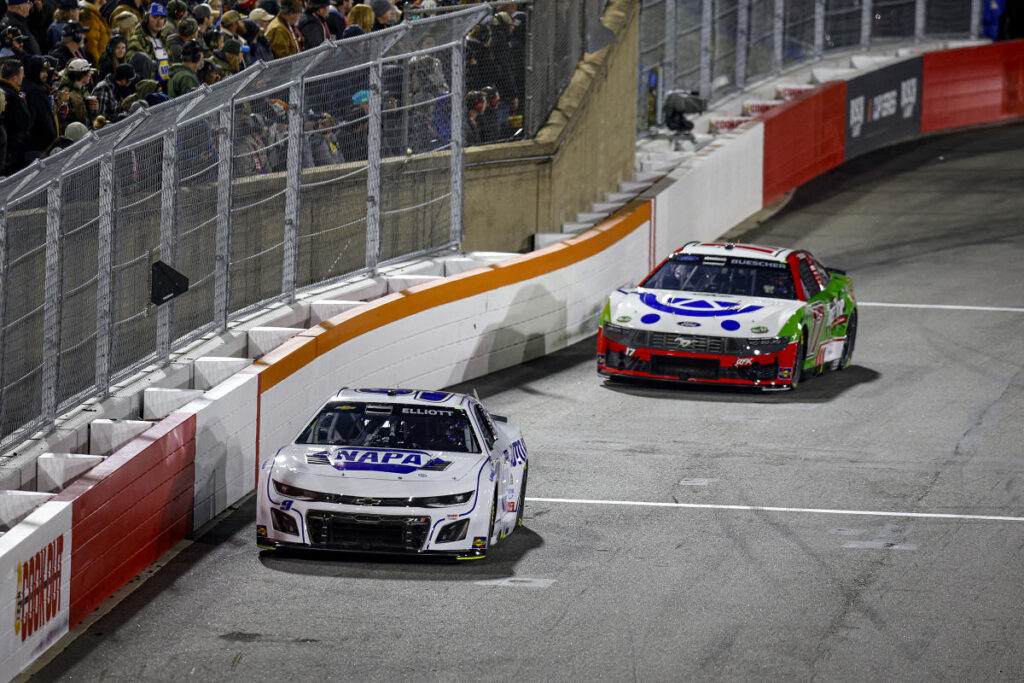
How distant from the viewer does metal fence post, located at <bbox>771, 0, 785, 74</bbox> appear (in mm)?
31953

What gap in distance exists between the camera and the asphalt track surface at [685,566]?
943 cm

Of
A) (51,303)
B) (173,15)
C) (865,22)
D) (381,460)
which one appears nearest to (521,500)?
(381,460)

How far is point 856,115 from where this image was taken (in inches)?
1272

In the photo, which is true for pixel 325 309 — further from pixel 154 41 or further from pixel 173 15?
pixel 173 15

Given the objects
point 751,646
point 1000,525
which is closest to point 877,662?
point 751,646

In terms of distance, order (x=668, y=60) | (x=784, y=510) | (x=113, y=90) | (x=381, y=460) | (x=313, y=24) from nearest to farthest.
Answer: (x=381, y=460) → (x=784, y=510) → (x=113, y=90) → (x=313, y=24) → (x=668, y=60)

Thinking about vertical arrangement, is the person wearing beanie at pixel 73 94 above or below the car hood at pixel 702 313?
above

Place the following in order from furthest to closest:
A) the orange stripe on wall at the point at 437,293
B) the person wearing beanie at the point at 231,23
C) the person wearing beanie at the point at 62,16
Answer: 1. the person wearing beanie at the point at 231,23
2. the person wearing beanie at the point at 62,16
3. the orange stripe on wall at the point at 437,293

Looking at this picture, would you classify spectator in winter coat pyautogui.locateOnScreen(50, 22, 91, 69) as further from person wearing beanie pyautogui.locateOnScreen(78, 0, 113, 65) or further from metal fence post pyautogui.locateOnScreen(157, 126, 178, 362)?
metal fence post pyautogui.locateOnScreen(157, 126, 178, 362)

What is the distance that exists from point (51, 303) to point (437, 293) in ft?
21.5

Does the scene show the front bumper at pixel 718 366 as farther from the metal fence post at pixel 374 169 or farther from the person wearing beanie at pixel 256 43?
the person wearing beanie at pixel 256 43

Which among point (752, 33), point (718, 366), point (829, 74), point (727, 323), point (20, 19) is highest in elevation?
point (20, 19)

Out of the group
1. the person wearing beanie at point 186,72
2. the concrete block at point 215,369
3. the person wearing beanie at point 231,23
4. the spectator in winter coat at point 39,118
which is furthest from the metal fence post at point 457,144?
the concrete block at point 215,369

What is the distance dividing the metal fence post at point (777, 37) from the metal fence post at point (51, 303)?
22.8 meters
